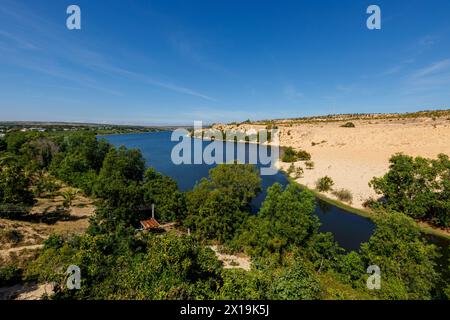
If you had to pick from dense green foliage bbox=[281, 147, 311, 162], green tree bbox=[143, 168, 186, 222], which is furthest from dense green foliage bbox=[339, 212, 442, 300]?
dense green foliage bbox=[281, 147, 311, 162]

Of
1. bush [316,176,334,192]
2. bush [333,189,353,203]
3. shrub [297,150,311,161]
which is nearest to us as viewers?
bush [333,189,353,203]

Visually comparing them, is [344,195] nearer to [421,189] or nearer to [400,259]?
[421,189]

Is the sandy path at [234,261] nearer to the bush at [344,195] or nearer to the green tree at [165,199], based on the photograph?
the green tree at [165,199]

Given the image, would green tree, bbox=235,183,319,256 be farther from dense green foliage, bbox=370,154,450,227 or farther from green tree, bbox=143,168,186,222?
dense green foliage, bbox=370,154,450,227
